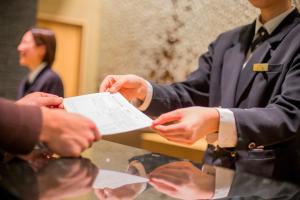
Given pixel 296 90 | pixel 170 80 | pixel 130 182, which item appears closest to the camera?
pixel 130 182

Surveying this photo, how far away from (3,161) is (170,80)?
134 centimetres

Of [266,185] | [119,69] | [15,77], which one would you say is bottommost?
[15,77]

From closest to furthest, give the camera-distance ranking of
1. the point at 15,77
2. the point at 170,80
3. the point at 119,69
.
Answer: the point at 170,80 → the point at 119,69 → the point at 15,77

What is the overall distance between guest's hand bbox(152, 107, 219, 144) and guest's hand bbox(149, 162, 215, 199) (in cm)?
5

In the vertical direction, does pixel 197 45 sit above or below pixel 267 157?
above

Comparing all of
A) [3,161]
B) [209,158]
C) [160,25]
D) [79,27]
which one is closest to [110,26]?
[160,25]

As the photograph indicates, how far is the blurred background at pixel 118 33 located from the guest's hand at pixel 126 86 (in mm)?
558

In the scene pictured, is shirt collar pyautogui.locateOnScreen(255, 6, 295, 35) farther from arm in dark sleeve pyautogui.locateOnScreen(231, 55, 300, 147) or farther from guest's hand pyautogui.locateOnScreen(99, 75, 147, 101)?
guest's hand pyautogui.locateOnScreen(99, 75, 147, 101)

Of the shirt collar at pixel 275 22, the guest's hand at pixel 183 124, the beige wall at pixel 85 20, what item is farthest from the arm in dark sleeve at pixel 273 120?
the beige wall at pixel 85 20

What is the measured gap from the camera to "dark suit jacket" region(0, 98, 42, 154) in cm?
50

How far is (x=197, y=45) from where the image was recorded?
1723 millimetres

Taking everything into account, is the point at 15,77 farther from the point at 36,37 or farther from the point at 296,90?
the point at 296,90

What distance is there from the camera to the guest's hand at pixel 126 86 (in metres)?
0.98

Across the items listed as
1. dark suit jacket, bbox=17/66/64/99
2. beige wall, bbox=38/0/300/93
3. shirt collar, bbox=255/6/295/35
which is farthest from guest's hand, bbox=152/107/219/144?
dark suit jacket, bbox=17/66/64/99
